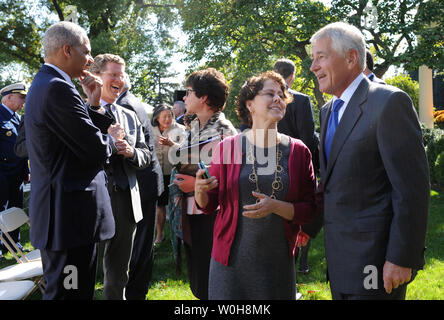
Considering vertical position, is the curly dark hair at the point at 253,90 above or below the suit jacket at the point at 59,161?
above

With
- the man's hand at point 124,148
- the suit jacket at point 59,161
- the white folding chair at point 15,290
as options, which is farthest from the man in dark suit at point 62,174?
the white folding chair at point 15,290

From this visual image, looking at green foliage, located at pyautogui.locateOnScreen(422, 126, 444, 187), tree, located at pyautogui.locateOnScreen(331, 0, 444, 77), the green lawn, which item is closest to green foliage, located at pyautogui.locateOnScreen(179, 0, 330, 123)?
tree, located at pyautogui.locateOnScreen(331, 0, 444, 77)

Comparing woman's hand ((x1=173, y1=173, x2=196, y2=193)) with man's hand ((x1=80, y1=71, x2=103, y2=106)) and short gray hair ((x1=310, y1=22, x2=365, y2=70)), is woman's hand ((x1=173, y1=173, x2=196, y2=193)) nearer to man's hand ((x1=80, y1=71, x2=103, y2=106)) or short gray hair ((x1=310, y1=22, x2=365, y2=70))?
man's hand ((x1=80, y1=71, x2=103, y2=106))

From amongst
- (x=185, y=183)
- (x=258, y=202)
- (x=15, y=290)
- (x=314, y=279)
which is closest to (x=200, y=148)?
(x=185, y=183)

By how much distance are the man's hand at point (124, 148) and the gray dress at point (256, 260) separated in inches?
43.7

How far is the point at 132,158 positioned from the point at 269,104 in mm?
1282

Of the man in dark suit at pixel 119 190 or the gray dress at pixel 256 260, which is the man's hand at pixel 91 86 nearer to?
the man in dark suit at pixel 119 190

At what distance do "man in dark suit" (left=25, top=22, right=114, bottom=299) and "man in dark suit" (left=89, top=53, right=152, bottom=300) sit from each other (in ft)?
2.47

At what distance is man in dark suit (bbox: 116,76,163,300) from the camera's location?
410 cm

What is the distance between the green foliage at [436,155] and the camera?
37.3 feet

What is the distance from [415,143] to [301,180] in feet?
2.57

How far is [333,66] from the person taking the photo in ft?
7.70

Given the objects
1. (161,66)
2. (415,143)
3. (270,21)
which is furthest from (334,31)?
(161,66)

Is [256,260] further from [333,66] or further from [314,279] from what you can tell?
[314,279]
